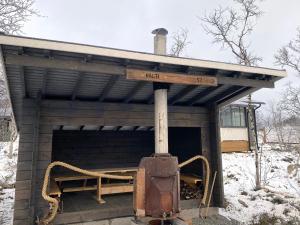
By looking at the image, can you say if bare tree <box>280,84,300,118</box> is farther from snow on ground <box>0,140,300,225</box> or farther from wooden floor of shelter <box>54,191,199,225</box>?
wooden floor of shelter <box>54,191,199,225</box>

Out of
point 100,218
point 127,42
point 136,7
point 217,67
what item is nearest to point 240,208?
point 100,218

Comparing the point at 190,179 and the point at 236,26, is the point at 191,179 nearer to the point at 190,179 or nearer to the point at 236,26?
the point at 190,179

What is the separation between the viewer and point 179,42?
2092 cm

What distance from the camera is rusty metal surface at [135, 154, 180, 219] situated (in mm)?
4398

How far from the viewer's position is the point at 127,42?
268ft

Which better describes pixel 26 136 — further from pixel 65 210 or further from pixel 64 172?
pixel 64 172

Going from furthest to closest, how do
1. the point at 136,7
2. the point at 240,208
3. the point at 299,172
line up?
the point at 136,7, the point at 299,172, the point at 240,208

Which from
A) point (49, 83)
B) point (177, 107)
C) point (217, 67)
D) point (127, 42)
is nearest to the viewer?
point (217, 67)

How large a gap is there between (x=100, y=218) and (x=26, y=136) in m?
2.32

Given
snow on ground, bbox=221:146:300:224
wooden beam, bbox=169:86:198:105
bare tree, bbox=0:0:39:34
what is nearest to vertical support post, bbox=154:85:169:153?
wooden beam, bbox=169:86:198:105

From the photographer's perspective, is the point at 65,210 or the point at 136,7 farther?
the point at 136,7

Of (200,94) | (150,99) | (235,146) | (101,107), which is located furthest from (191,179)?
(235,146)

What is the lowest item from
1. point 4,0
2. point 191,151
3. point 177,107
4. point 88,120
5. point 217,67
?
point 191,151

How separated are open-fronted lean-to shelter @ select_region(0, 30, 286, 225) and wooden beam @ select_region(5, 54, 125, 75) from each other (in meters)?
0.01
